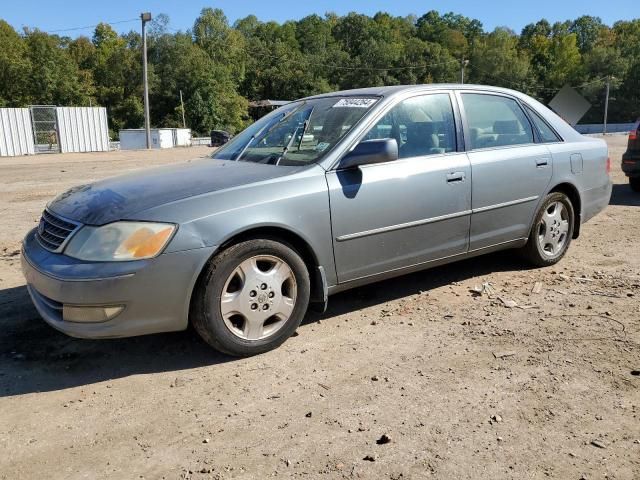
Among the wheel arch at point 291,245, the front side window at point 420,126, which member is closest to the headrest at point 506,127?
the front side window at point 420,126

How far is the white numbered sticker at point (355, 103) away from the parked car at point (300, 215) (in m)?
0.02

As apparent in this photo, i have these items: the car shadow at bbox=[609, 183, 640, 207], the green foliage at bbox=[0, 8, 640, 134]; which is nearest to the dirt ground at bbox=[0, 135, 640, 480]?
the car shadow at bbox=[609, 183, 640, 207]

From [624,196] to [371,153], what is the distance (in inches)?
302

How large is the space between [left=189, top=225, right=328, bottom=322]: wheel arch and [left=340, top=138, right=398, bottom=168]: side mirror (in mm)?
601

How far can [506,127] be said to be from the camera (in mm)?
4879

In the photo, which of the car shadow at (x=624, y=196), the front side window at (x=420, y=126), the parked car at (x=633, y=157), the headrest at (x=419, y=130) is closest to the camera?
the front side window at (x=420, y=126)

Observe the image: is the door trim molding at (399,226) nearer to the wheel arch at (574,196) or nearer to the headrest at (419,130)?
the headrest at (419,130)

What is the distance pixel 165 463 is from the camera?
8.21 feet

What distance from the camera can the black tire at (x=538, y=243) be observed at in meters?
5.03

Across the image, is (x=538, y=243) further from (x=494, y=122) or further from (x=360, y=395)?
(x=360, y=395)

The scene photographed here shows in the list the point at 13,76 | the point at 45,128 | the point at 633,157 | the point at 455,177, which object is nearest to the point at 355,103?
the point at 455,177

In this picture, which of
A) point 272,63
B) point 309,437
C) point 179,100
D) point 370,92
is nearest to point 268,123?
point 370,92

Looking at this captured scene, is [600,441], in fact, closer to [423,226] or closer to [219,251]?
[423,226]

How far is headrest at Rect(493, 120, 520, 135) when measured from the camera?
4.80m
